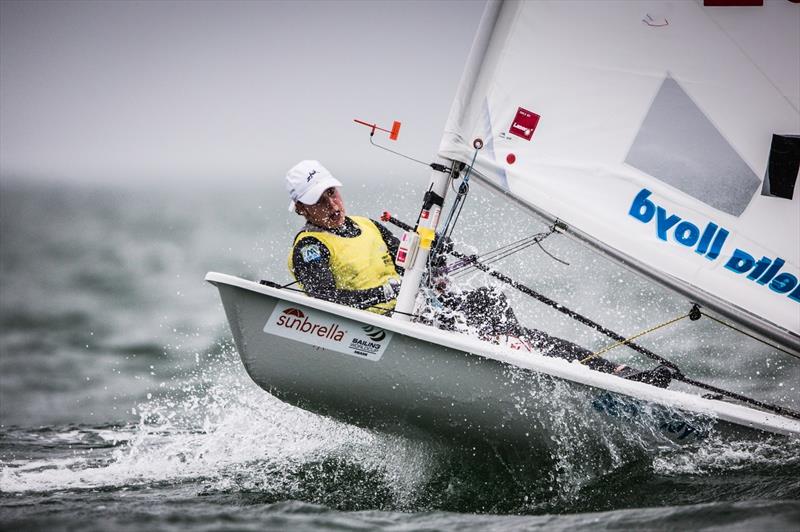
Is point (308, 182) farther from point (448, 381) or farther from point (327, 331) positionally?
point (448, 381)

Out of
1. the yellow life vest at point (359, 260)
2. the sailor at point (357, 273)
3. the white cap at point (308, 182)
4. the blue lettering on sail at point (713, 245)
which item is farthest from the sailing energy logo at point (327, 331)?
the blue lettering on sail at point (713, 245)

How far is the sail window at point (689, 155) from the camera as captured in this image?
9.56ft

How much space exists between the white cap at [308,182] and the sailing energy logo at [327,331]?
1.87 ft

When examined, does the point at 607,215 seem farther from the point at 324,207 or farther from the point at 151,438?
the point at 151,438

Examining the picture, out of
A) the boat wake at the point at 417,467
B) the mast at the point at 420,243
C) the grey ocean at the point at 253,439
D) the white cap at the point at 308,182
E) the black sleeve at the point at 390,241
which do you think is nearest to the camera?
the grey ocean at the point at 253,439

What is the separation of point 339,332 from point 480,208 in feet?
25.1

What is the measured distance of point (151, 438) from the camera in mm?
3852

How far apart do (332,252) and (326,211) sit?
7.3 inches

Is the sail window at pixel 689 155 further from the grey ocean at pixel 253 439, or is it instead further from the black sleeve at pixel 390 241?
the black sleeve at pixel 390 241

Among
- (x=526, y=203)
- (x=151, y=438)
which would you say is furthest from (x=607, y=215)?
(x=151, y=438)

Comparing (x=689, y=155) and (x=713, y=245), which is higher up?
(x=689, y=155)

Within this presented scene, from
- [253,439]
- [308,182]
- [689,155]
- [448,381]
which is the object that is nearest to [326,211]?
[308,182]

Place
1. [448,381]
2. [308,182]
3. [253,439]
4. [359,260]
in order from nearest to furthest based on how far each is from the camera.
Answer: [448,381]
[308,182]
[359,260]
[253,439]

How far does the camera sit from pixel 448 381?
2.85 meters
